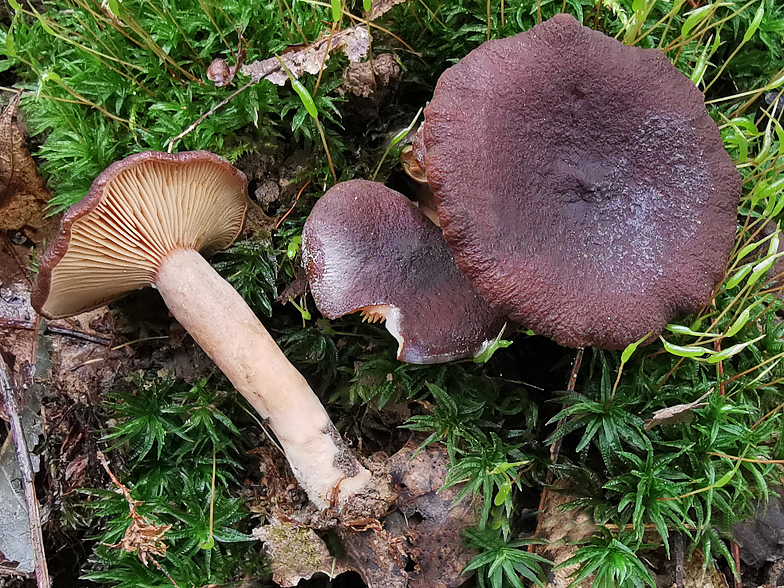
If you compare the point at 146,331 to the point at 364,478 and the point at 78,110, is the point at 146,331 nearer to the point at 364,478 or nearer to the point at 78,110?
the point at 78,110

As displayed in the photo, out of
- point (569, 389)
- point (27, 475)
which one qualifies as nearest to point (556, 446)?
point (569, 389)

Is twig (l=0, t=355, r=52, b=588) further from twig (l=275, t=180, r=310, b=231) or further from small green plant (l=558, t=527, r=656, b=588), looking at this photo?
small green plant (l=558, t=527, r=656, b=588)

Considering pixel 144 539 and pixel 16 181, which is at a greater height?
pixel 16 181

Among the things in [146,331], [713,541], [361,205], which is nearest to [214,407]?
[146,331]

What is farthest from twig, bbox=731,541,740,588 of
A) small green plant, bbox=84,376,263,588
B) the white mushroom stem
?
small green plant, bbox=84,376,263,588

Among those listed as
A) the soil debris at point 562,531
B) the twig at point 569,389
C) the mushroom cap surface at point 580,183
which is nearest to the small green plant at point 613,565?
the soil debris at point 562,531

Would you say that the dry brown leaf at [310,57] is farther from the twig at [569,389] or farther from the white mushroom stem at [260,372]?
the twig at [569,389]

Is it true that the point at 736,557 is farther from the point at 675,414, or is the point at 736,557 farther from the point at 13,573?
the point at 13,573
